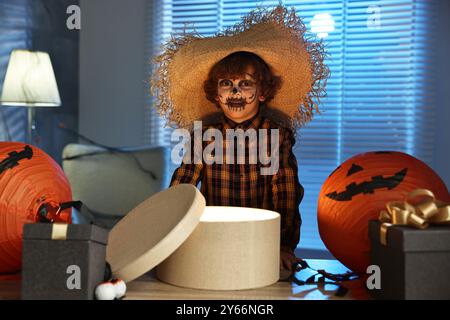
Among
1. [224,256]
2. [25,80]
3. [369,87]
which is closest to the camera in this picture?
[224,256]

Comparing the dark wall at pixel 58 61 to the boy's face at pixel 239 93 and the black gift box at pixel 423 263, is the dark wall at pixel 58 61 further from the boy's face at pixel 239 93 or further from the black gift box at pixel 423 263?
the black gift box at pixel 423 263

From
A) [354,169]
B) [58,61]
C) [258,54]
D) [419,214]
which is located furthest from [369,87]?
[419,214]

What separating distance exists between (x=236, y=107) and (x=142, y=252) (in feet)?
1.87

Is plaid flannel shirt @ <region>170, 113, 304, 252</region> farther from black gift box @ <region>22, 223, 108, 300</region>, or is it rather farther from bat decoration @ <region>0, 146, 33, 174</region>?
black gift box @ <region>22, 223, 108, 300</region>

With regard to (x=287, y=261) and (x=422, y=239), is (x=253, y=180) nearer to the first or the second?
(x=287, y=261)

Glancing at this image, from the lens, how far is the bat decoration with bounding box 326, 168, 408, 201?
935 mm

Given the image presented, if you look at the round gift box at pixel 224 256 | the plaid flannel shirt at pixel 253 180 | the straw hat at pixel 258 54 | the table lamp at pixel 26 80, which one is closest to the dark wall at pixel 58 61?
the table lamp at pixel 26 80

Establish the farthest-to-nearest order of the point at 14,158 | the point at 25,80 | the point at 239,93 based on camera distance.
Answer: the point at 25,80 → the point at 239,93 → the point at 14,158

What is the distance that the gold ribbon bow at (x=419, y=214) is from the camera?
0.79m

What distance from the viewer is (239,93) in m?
1.29

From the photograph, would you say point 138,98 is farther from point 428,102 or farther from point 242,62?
point 242,62

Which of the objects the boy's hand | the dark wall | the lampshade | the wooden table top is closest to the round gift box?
the wooden table top

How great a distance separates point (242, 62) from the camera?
1.29 m

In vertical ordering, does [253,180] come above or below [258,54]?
below
